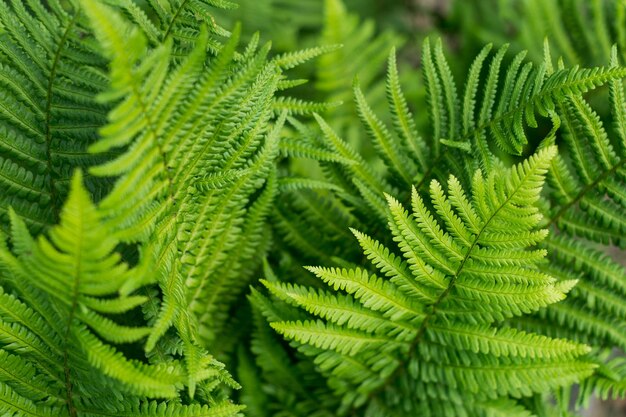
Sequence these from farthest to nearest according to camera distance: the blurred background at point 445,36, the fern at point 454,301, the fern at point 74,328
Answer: the blurred background at point 445,36 → the fern at point 454,301 → the fern at point 74,328

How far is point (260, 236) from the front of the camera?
1.29 metres

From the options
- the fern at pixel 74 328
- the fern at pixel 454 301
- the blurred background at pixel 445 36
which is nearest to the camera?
the fern at pixel 74 328

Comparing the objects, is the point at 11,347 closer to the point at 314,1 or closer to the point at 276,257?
the point at 276,257

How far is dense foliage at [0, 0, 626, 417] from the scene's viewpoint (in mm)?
850

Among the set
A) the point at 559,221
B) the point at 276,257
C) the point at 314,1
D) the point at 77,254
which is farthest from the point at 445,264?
the point at 314,1

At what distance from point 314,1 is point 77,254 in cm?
192

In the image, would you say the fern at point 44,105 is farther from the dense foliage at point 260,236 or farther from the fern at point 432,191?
the fern at point 432,191

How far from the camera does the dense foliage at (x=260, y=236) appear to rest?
2.79 feet

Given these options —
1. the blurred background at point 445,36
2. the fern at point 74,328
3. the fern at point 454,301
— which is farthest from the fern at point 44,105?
the blurred background at point 445,36

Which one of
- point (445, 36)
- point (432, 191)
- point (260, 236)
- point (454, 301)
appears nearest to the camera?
point (432, 191)

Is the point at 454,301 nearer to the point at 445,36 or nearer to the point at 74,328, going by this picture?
the point at 74,328

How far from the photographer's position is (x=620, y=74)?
1046 millimetres

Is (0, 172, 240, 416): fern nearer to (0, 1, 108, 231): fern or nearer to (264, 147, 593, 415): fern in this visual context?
(0, 1, 108, 231): fern

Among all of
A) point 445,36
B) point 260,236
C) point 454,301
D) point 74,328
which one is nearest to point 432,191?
point 454,301
